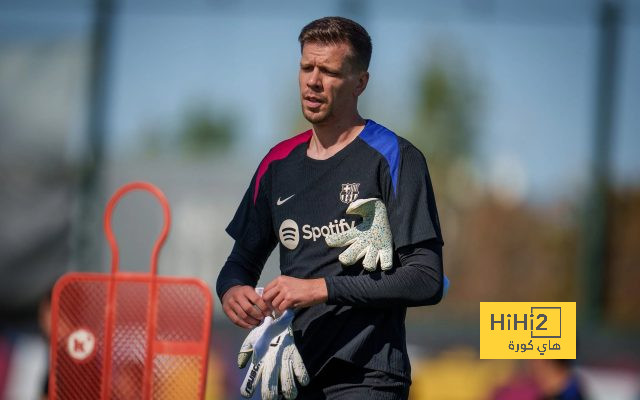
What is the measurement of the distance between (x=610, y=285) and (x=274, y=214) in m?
6.40

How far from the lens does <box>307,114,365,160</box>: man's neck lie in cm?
309

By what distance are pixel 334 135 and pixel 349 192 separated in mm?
212

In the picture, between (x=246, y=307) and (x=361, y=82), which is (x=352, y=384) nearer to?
(x=246, y=307)

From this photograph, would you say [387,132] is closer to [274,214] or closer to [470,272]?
[274,214]

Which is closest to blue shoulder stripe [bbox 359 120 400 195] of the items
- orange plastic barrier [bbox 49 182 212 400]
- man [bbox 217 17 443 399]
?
man [bbox 217 17 443 399]

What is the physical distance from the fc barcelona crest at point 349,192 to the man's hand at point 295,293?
274 mm

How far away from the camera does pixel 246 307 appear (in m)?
2.97

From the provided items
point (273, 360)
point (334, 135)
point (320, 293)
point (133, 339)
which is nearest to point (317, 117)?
point (334, 135)

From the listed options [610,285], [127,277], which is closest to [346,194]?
[127,277]

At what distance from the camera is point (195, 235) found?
8938 mm

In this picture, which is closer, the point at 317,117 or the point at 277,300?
the point at 277,300

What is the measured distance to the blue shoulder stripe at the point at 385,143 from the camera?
9.71ft

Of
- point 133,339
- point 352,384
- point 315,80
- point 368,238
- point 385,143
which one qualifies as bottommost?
point 352,384

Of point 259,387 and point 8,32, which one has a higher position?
point 8,32
